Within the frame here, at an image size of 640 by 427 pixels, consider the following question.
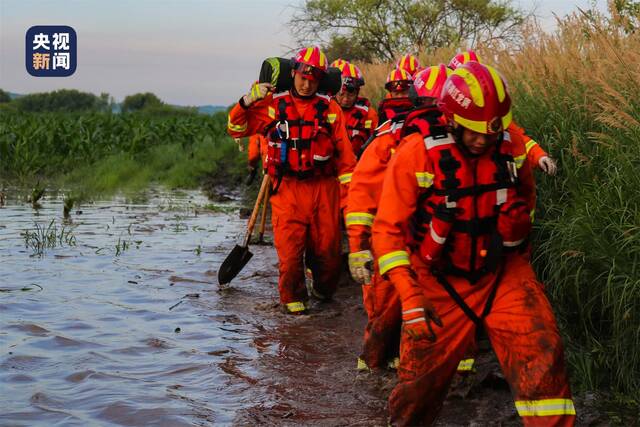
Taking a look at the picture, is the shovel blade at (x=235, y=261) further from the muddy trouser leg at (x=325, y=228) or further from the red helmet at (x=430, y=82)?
the red helmet at (x=430, y=82)

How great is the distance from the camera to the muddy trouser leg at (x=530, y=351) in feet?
14.7

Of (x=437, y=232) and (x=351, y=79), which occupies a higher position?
(x=351, y=79)

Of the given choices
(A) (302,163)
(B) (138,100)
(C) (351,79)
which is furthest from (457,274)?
(B) (138,100)

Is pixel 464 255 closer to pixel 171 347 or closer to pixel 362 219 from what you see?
pixel 362 219

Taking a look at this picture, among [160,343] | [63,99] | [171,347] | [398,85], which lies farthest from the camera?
[63,99]

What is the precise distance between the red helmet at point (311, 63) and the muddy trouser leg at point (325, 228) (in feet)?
3.05

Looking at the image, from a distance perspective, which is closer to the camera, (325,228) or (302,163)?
(302,163)

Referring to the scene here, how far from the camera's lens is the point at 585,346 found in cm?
613

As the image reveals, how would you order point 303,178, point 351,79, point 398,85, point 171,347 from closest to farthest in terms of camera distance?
point 171,347 < point 303,178 < point 398,85 < point 351,79

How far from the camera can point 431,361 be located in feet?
16.0

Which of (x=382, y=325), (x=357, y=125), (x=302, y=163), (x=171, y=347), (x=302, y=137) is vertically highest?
(x=357, y=125)

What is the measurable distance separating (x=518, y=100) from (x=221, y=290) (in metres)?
3.51

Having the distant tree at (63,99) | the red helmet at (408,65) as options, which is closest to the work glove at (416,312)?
the red helmet at (408,65)

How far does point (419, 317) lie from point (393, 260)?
0.32 metres
